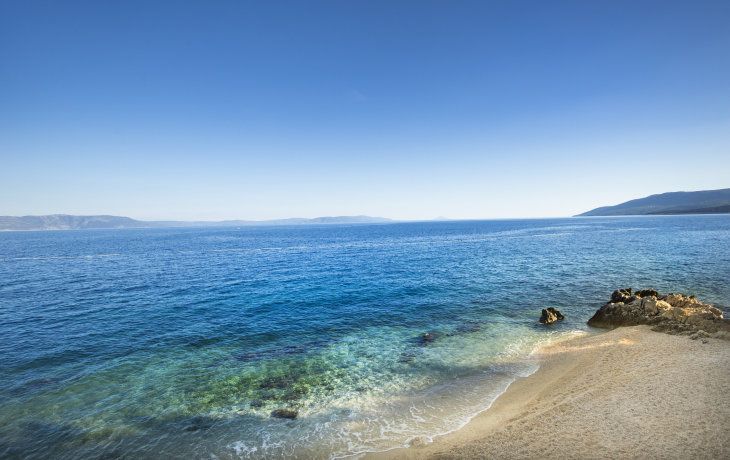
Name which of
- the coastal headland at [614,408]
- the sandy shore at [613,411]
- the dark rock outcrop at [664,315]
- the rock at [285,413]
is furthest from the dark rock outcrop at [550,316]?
the rock at [285,413]

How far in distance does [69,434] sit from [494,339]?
29.7m

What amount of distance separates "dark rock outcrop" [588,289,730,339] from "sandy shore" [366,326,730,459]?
9.40 feet

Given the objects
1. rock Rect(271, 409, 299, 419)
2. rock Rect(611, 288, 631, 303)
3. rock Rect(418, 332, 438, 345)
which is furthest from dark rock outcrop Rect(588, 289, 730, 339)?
rock Rect(271, 409, 299, 419)

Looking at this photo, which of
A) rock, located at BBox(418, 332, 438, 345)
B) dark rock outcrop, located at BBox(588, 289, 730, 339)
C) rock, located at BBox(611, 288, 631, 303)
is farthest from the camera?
rock, located at BBox(611, 288, 631, 303)

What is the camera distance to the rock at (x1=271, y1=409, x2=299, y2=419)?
18688mm

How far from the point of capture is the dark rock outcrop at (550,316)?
107 ft

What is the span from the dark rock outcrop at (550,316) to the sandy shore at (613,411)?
8678mm

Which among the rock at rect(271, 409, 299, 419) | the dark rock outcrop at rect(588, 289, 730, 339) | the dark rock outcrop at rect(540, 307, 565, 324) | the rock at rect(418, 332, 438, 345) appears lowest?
the rock at rect(271, 409, 299, 419)

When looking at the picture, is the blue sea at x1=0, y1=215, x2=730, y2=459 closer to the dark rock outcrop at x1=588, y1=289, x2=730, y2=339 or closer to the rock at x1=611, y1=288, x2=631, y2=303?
the rock at x1=611, y1=288, x2=631, y2=303

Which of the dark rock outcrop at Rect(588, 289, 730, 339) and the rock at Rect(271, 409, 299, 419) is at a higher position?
the dark rock outcrop at Rect(588, 289, 730, 339)

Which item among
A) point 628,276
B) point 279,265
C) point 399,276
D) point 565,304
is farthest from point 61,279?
point 628,276

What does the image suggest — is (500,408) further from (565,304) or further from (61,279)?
(61,279)

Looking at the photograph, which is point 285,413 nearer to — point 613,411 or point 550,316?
point 613,411

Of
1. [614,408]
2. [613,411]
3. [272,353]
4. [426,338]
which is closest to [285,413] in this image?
[272,353]
